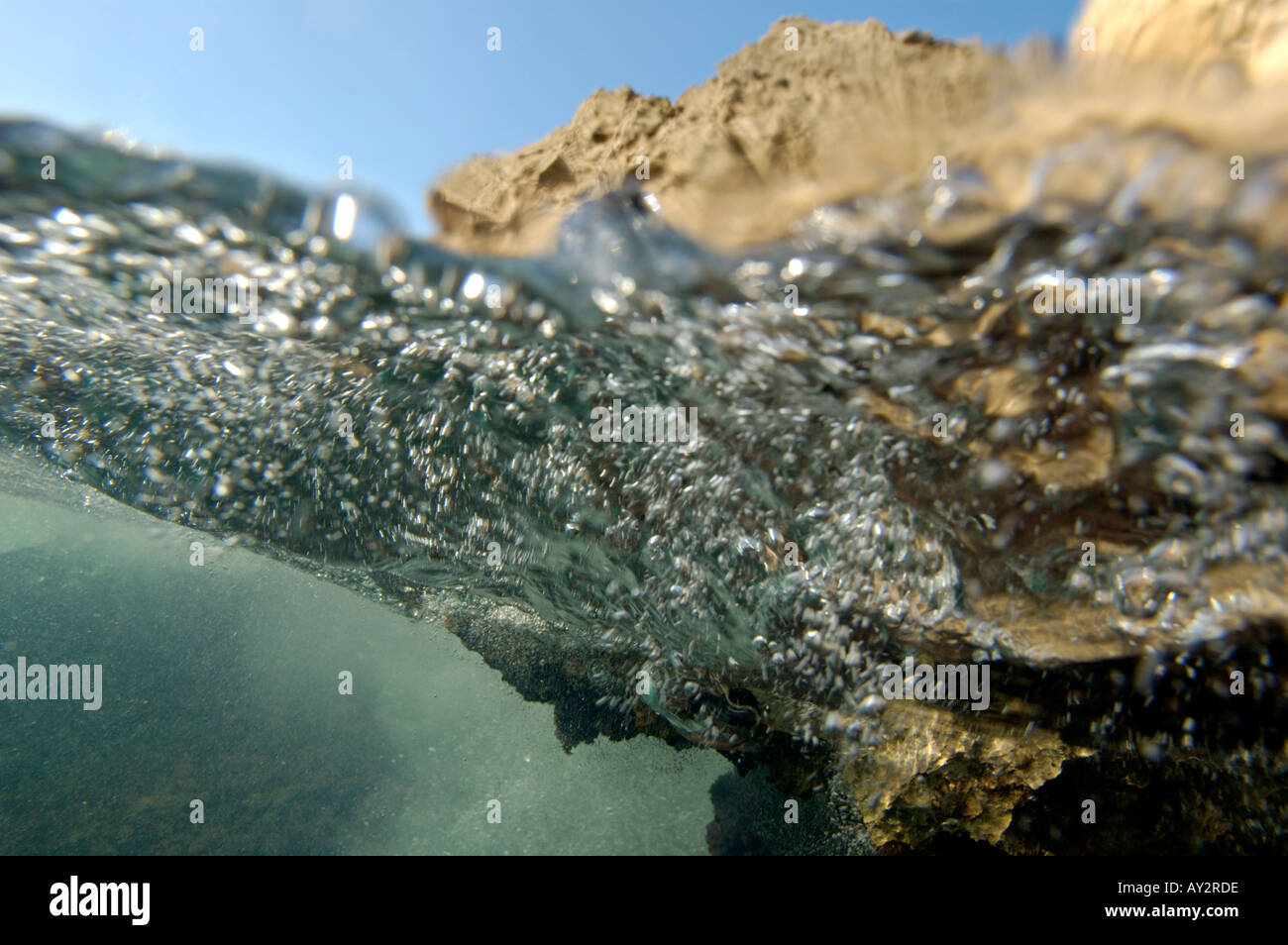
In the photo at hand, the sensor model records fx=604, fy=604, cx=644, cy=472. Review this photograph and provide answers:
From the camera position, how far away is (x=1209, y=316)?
9.53 feet

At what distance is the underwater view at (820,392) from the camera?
9.26 ft

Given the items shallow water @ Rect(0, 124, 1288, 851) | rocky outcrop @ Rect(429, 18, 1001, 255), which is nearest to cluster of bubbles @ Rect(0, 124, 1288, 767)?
shallow water @ Rect(0, 124, 1288, 851)

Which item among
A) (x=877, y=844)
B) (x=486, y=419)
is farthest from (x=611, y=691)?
(x=486, y=419)

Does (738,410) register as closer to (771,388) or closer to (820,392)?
(771,388)

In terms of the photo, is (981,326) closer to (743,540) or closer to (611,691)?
(743,540)

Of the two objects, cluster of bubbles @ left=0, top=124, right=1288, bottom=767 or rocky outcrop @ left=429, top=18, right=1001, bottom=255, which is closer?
rocky outcrop @ left=429, top=18, right=1001, bottom=255

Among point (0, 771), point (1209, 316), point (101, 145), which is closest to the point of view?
point (1209, 316)

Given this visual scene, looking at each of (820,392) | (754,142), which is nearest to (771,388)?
(820,392)

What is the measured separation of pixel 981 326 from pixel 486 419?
14.4 feet

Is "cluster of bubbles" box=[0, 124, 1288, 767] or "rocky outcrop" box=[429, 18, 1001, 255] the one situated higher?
"rocky outcrop" box=[429, 18, 1001, 255]

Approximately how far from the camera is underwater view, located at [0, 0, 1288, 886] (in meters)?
2.82

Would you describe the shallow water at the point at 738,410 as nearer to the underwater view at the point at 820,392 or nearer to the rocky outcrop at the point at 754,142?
the underwater view at the point at 820,392

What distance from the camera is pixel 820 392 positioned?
4312mm

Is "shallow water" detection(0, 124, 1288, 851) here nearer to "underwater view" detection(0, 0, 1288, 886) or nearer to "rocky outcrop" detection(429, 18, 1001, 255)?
"underwater view" detection(0, 0, 1288, 886)
